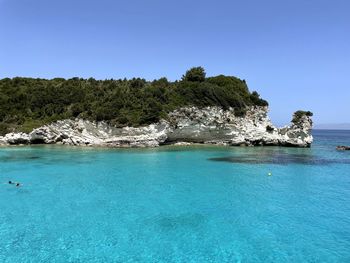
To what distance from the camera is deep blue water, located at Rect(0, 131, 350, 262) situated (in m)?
15.1

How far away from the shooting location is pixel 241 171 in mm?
34656

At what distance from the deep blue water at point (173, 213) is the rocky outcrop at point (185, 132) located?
743 inches

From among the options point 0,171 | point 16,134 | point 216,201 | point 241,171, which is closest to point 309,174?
point 241,171

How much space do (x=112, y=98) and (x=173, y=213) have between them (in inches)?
1860

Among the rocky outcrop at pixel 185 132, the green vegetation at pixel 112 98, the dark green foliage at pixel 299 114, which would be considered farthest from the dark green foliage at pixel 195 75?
the dark green foliage at pixel 299 114

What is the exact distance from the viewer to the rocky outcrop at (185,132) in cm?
5691

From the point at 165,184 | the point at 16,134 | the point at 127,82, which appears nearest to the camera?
the point at 165,184

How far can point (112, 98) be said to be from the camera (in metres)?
64.9

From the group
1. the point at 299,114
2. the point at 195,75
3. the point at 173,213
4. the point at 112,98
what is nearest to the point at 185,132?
the point at 112,98

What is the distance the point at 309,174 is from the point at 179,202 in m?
17.1

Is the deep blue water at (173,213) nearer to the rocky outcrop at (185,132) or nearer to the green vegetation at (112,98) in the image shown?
the rocky outcrop at (185,132)

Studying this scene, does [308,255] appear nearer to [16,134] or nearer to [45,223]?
[45,223]

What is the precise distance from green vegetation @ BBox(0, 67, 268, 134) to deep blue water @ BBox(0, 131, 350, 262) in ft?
74.8

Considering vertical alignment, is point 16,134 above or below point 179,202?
above
